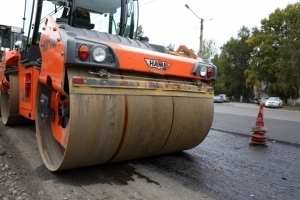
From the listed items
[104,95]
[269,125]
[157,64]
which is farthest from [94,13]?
[269,125]

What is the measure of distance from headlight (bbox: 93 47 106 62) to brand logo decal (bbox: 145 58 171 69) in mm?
565

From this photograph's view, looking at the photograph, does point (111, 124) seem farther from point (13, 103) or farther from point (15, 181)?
point (13, 103)

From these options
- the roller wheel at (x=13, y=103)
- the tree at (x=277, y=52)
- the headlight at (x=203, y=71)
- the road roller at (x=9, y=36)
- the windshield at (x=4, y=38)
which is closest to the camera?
the headlight at (x=203, y=71)

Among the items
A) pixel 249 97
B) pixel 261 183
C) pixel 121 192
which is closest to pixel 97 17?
pixel 121 192

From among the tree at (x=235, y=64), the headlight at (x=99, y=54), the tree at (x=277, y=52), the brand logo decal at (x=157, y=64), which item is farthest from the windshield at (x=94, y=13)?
the tree at (x=235, y=64)

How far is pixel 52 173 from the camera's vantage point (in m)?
3.52

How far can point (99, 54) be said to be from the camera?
3123 mm

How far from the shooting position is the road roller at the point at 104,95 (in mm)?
3047

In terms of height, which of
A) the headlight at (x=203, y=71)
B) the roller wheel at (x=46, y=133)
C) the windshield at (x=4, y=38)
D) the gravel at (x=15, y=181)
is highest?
the windshield at (x=4, y=38)

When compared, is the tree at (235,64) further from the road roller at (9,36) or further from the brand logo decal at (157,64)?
the brand logo decal at (157,64)

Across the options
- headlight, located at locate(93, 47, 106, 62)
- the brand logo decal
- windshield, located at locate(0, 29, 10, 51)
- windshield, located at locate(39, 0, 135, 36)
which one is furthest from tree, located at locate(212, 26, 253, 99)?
headlight, located at locate(93, 47, 106, 62)

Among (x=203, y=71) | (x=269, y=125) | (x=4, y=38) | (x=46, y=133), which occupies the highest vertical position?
(x=4, y=38)

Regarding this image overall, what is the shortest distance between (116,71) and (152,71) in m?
0.45

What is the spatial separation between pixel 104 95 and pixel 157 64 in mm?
834
